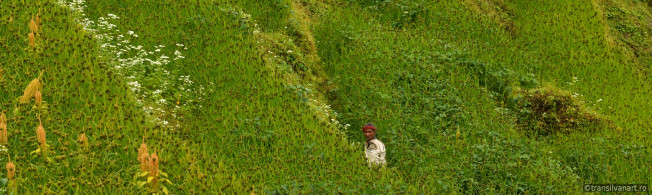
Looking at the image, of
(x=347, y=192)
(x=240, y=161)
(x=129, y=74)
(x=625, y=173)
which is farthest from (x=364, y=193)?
(x=625, y=173)

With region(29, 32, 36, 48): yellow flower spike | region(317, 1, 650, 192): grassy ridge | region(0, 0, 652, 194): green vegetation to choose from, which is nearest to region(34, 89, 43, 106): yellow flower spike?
region(0, 0, 652, 194): green vegetation

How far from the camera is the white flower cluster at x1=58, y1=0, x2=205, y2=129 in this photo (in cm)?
768

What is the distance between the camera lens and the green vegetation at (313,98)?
20.1ft

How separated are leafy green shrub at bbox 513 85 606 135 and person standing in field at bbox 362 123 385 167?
3267 mm

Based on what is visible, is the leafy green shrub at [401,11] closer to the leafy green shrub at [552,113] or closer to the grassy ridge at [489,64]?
the grassy ridge at [489,64]

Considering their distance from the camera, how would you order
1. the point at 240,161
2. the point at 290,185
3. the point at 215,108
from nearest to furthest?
the point at 290,185, the point at 240,161, the point at 215,108

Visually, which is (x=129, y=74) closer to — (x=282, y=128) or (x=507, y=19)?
(x=282, y=128)

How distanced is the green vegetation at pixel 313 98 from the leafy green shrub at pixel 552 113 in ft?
0.13

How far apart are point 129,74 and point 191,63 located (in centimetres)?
123

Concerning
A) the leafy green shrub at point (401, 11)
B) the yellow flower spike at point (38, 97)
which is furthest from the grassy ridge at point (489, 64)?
the yellow flower spike at point (38, 97)

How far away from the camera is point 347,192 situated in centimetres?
667

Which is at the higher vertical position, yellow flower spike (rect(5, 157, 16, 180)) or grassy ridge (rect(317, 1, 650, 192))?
yellow flower spike (rect(5, 157, 16, 180))

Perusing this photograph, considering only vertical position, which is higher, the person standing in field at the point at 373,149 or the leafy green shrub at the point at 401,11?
the leafy green shrub at the point at 401,11

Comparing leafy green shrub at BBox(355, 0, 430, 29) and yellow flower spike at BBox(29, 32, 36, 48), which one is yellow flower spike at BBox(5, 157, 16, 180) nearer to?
yellow flower spike at BBox(29, 32, 36, 48)
